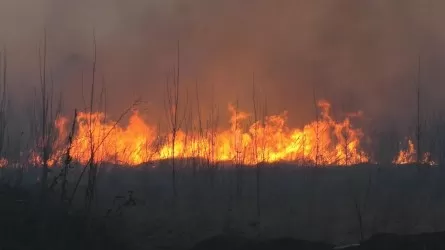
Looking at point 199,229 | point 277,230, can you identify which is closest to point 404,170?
point 277,230

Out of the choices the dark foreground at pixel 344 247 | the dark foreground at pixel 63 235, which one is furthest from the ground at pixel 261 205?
the dark foreground at pixel 344 247

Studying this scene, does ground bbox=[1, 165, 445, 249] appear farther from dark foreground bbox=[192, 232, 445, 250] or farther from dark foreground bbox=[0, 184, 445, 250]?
dark foreground bbox=[192, 232, 445, 250]

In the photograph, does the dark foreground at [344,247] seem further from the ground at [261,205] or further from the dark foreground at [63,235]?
the ground at [261,205]

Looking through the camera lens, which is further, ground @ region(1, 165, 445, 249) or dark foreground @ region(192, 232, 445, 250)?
ground @ region(1, 165, 445, 249)

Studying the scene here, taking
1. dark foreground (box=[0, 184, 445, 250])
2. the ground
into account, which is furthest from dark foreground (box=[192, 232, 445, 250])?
the ground

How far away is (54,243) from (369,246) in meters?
7.31

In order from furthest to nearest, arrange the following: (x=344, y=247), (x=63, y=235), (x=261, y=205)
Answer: (x=261, y=205), (x=63, y=235), (x=344, y=247)

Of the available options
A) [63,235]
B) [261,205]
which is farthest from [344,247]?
[261,205]

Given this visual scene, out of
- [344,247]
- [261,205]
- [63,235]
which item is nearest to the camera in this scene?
[344,247]

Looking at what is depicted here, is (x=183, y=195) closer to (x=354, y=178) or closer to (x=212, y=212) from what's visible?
(x=212, y=212)

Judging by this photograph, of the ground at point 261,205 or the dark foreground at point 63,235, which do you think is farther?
the ground at point 261,205

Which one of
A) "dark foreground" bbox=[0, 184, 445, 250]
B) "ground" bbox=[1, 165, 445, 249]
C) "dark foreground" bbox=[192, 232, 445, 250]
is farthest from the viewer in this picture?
"ground" bbox=[1, 165, 445, 249]

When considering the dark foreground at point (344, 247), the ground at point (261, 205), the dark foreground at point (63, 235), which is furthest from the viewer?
the ground at point (261, 205)

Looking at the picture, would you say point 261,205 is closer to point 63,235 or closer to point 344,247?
point 344,247
